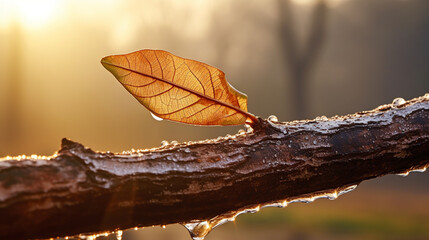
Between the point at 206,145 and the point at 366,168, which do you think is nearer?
the point at 206,145

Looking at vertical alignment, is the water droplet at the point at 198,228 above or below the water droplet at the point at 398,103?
below

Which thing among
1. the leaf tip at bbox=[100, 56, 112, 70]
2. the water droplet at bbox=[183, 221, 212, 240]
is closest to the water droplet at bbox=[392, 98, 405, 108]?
the water droplet at bbox=[183, 221, 212, 240]

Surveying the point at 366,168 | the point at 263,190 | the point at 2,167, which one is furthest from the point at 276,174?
the point at 2,167

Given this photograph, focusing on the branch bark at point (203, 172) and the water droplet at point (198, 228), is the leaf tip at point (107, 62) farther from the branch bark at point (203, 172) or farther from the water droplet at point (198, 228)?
the water droplet at point (198, 228)

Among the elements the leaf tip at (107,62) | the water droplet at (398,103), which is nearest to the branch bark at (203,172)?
the water droplet at (398,103)

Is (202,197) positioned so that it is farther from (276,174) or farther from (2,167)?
(2,167)

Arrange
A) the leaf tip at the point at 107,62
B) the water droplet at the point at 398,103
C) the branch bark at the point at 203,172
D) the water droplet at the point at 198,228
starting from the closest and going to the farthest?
the branch bark at the point at 203,172, the leaf tip at the point at 107,62, the water droplet at the point at 198,228, the water droplet at the point at 398,103
